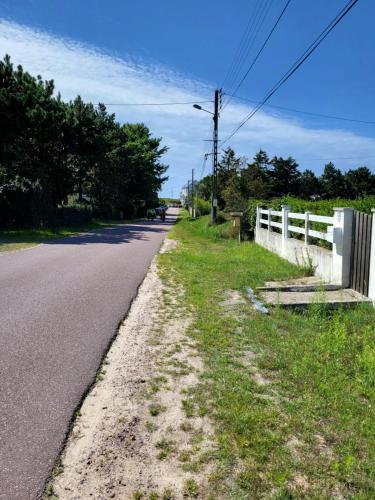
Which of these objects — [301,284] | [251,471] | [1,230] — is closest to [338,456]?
[251,471]

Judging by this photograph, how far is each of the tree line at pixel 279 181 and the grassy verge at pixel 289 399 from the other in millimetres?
28274

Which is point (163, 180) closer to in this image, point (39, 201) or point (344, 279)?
point (39, 201)

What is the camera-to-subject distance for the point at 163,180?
66.9 metres

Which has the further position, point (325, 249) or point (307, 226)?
point (307, 226)

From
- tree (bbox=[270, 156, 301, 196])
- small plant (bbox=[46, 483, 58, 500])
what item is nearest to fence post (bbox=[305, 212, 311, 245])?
small plant (bbox=[46, 483, 58, 500])

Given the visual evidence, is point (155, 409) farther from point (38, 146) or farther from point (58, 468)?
point (38, 146)

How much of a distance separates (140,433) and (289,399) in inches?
54.7

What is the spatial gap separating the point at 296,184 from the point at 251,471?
7892 centimetres

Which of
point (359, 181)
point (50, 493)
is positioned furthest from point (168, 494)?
point (359, 181)

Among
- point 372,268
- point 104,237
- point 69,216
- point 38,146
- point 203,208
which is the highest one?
point 38,146

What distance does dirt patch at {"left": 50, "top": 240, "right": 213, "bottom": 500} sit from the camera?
269 cm

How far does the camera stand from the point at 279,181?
246 ft

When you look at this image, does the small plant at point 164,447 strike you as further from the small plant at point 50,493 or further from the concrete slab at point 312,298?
the concrete slab at point 312,298

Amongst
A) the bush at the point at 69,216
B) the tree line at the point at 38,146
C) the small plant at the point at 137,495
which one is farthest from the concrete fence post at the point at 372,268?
the bush at the point at 69,216
